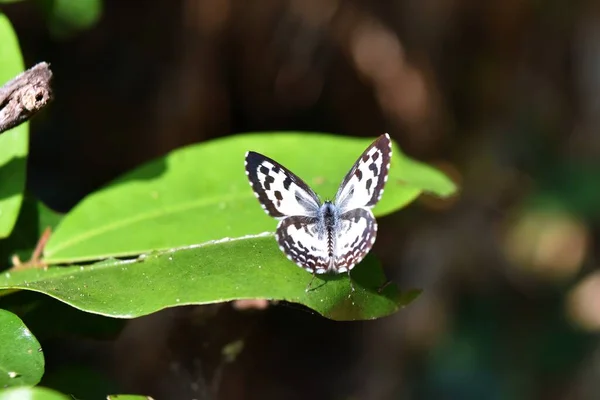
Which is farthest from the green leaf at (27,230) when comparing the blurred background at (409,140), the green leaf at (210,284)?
the blurred background at (409,140)

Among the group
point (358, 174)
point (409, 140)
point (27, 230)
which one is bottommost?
point (409, 140)

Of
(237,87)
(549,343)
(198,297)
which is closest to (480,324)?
(549,343)

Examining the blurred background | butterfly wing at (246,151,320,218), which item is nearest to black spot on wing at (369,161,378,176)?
butterfly wing at (246,151,320,218)

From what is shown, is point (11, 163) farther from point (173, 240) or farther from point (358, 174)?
point (358, 174)

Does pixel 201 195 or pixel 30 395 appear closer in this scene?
pixel 30 395

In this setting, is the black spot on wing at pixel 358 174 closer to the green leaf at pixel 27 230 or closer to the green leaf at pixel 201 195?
the green leaf at pixel 201 195

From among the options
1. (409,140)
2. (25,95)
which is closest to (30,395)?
(25,95)
